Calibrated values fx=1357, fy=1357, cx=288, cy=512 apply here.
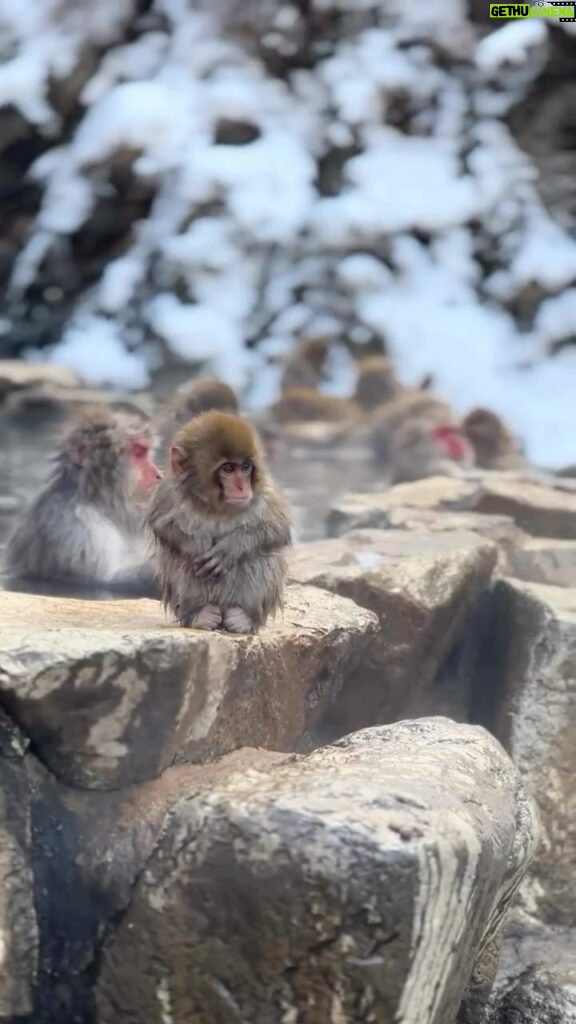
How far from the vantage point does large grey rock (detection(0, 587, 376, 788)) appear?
2.25m

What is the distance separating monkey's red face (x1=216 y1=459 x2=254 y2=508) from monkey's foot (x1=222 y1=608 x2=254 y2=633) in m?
0.23

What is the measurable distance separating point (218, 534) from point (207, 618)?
0.18 m

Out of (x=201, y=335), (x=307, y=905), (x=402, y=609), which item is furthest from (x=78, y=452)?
(x=201, y=335)

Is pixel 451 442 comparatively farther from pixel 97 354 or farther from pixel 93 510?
pixel 97 354

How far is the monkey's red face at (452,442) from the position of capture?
25.1ft

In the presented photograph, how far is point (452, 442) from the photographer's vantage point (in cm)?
771

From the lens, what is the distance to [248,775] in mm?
2316

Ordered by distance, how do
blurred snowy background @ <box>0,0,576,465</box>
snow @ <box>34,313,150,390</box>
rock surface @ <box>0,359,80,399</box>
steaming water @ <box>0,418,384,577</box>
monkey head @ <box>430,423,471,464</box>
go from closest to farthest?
steaming water @ <box>0,418,384,577</box> < monkey head @ <box>430,423,471,464</box> < rock surface @ <box>0,359,80,399</box> < blurred snowy background @ <box>0,0,576,465</box> < snow @ <box>34,313,150,390</box>

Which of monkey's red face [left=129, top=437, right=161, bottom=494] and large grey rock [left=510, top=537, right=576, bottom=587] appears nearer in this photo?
monkey's red face [left=129, top=437, right=161, bottom=494]

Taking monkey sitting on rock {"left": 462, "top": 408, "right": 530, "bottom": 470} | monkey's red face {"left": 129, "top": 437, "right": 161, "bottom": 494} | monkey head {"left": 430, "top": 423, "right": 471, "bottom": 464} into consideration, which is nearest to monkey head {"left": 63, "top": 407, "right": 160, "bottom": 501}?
monkey's red face {"left": 129, "top": 437, "right": 161, "bottom": 494}

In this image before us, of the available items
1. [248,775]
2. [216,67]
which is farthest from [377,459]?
[248,775]

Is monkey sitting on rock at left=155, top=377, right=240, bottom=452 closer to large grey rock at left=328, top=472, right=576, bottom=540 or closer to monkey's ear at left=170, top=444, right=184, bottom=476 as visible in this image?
large grey rock at left=328, top=472, right=576, bottom=540

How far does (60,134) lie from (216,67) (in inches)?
59.8

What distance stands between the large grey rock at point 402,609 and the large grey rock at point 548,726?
0.69 ft
